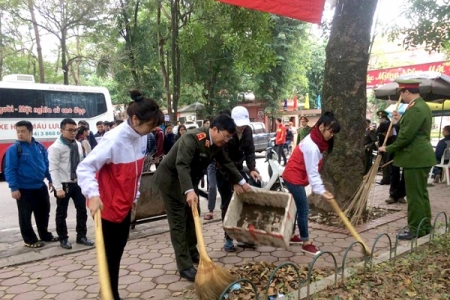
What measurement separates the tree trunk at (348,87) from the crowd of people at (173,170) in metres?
0.90

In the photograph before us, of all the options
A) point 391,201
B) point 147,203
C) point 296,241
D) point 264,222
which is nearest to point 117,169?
point 264,222

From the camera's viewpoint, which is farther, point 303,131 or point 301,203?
point 303,131

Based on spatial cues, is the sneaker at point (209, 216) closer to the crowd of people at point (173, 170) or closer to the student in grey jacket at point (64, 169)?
the crowd of people at point (173, 170)

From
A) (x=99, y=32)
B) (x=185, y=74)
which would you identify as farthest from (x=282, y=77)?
(x=99, y=32)

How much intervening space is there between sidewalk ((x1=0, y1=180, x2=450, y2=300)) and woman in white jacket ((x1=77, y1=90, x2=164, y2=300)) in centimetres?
82

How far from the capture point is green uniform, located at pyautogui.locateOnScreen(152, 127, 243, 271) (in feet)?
10.6

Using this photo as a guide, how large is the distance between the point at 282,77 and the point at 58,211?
18118 millimetres

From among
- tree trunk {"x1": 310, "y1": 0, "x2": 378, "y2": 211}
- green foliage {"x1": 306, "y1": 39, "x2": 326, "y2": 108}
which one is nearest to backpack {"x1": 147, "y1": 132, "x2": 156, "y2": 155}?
tree trunk {"x1": 310, "y1": 0, "x2": 378, "y2": 211}

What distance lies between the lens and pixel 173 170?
134 inches

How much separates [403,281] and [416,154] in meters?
1.68

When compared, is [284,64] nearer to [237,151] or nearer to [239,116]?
[237,151]

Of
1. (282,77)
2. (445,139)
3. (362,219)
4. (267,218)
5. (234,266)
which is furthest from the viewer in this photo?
(282,77)

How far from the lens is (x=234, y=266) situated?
3633 mm

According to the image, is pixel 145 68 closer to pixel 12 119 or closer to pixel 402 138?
pixel 12 119
